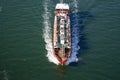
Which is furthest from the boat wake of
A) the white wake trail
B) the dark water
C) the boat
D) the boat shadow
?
the white wake trail

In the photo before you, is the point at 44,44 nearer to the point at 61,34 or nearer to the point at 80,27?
the point at 61,34

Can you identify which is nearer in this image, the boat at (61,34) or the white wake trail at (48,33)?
the boat at (61,34)

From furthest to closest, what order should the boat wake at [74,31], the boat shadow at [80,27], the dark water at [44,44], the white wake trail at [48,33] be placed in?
the boat shadow at [80,27] → the white wake trail at [48,33] → the boat wake at [74,31] → the dark water at [44,44]

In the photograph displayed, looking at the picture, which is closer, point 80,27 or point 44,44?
point 44,44

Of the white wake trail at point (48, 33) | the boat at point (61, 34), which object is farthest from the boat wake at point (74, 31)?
the white wake trail at point (48, 33)

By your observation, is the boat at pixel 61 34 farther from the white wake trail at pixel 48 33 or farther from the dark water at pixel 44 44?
the dark water at pixel 44 44

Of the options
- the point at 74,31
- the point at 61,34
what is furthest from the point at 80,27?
the point at 61,34

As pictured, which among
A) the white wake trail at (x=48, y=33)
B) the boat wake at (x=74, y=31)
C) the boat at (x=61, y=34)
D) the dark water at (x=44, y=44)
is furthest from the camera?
the white wake trail at (x=48, y=33)
